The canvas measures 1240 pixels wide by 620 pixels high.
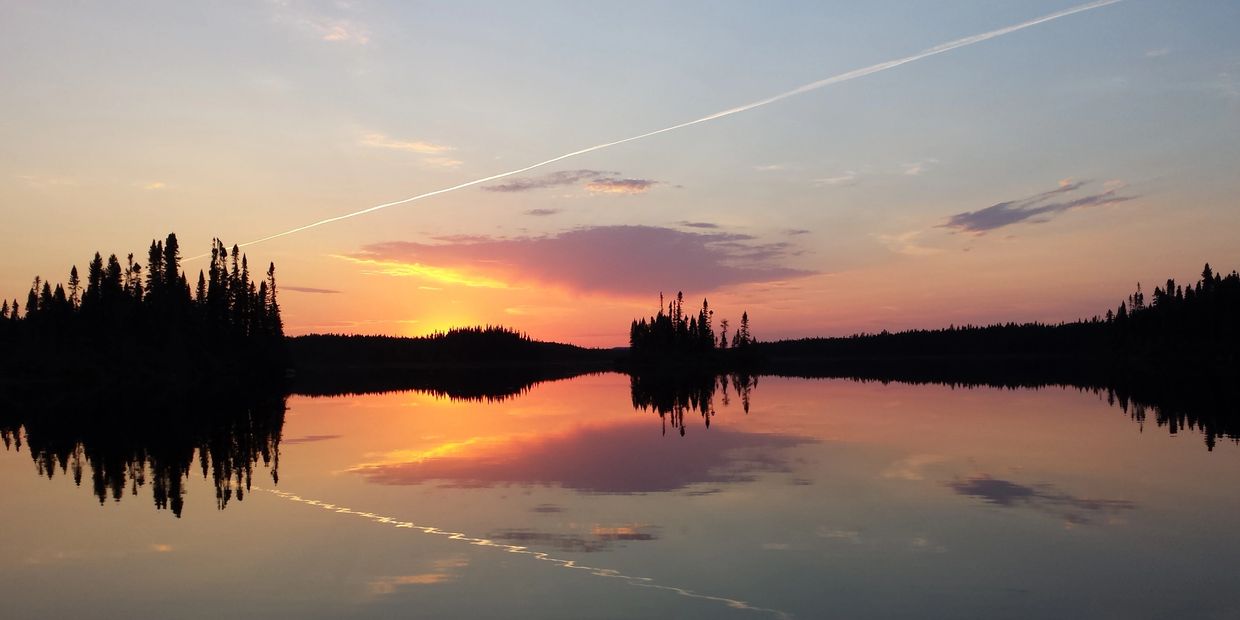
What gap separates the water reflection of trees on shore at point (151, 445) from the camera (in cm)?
3117

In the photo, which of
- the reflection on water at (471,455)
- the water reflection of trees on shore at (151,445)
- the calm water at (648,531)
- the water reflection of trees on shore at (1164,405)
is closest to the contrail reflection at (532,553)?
the calm water at (648,531)

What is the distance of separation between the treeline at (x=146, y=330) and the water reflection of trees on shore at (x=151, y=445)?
168 feet

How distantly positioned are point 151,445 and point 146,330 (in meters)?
92.6

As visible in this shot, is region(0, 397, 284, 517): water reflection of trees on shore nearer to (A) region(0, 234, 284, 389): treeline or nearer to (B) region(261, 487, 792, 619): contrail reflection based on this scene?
(B) region(261, 487, 792, 619): contrail reflection

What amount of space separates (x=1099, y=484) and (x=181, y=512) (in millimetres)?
29846

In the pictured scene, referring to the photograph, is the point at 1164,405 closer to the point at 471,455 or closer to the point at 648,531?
the point at 471,455

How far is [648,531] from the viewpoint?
22.0 m

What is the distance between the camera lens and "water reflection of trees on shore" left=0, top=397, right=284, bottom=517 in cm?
3117

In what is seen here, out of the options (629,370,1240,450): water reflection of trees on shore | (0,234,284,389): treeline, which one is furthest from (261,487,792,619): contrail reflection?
(0,234,284,389): treeline

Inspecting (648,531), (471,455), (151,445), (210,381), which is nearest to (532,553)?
(648,531)

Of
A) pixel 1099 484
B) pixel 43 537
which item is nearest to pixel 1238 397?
pixel 1099 484

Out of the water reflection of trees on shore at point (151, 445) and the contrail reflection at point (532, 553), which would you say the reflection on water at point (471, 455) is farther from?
the contrail reflection at point (532, 553)

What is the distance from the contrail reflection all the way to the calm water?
0.09m

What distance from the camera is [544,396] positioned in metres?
93.9
